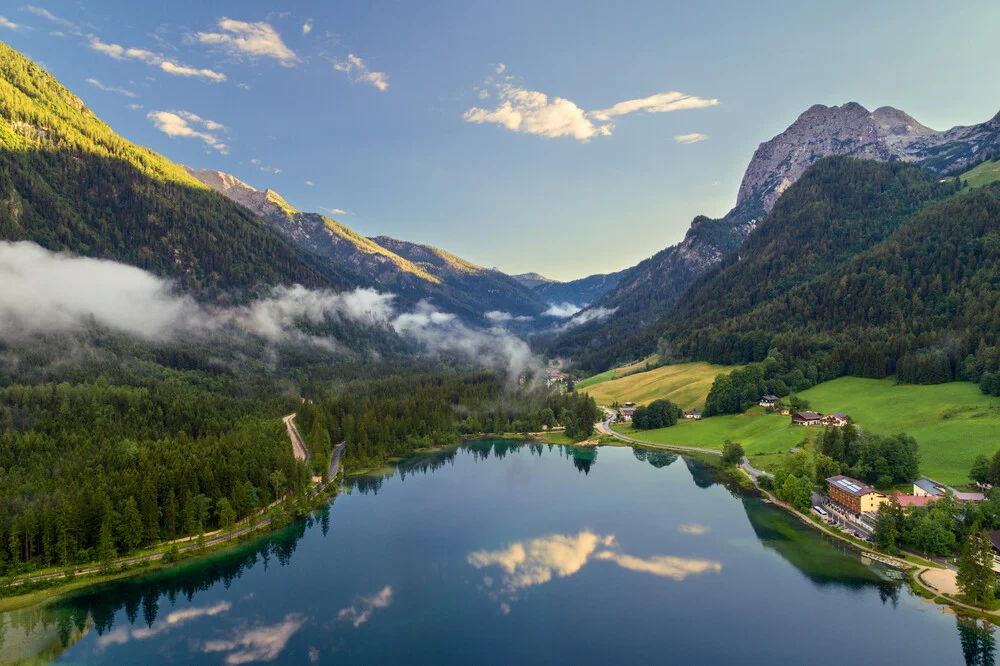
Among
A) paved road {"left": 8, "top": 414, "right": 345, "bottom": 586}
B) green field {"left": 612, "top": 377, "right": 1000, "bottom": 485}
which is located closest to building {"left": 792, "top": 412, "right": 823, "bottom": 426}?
green field {"left": 612, "top": 377, "right": 1000, "bottom": 485}

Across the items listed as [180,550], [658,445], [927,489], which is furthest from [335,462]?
[927,489]

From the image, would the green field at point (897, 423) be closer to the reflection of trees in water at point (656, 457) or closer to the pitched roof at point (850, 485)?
the reflection of trees in water at point (656, 457)

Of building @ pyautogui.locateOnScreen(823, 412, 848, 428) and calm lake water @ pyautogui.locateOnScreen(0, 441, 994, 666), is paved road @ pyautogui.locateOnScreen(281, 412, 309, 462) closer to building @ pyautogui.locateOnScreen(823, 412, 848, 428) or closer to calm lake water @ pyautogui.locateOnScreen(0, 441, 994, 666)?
calm lake water @ pyautogui.locateOnScreen(0, 441, 994, 666)

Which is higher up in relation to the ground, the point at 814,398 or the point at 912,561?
the point at 814,398

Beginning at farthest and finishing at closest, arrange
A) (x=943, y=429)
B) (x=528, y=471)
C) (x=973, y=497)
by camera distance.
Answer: (x=528, y=471), (x=943, y=429), (x=973, y=497)

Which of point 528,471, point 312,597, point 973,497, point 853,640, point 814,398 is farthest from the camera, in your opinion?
point 814,398

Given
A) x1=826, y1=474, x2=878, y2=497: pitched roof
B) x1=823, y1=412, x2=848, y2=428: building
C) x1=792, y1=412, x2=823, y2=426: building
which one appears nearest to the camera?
x1=826, y1=474, x2=878, y2=497: pitched roof

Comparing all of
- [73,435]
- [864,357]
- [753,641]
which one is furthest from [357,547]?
[864,357]

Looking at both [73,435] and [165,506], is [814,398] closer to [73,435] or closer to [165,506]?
[165,506]
